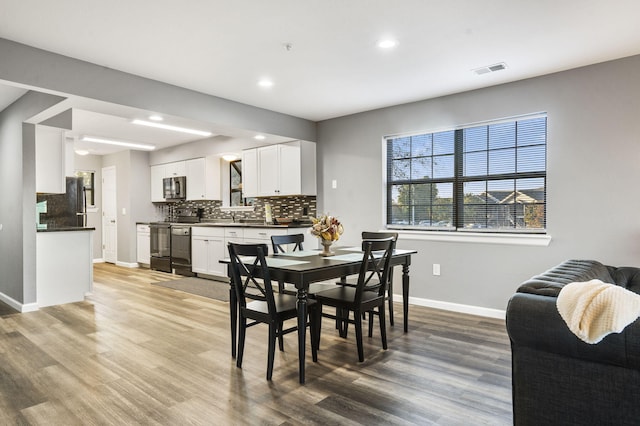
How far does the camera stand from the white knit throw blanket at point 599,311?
1333 mm

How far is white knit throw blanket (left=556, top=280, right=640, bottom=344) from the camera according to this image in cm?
133

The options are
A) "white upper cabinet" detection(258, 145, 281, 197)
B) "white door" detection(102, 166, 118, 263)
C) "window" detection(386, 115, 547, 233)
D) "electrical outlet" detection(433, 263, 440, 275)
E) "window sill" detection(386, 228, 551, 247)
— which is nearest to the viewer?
"window sill" detection(386, 228, 551, 247)

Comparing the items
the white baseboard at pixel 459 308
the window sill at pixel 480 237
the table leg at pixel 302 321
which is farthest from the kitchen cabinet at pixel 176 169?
the table leg at pixel 302 321

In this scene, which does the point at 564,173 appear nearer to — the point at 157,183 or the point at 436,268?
the point at 436,268

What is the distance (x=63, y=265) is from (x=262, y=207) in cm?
298

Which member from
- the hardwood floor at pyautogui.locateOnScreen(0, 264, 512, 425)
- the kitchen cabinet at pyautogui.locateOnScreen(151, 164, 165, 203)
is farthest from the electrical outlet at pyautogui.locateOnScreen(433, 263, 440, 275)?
the kitchen cabinet at pyautogui.locateOnScreen(151, 164, 165, 203)

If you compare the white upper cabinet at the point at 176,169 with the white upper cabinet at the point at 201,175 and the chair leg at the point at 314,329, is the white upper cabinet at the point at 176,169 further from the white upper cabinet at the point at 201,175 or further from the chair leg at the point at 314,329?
the chair leg at the point at 314,329

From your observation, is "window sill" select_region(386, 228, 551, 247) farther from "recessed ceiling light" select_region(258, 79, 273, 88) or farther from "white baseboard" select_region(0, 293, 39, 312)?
"white baseboard" select_region(0, 293, 39, 312)

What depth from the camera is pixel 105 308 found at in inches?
183

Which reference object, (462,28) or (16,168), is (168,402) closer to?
(462,28)

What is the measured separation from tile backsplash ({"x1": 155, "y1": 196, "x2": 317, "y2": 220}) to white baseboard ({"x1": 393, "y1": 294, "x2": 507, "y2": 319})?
1.98m

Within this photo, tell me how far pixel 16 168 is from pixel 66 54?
6.61ft

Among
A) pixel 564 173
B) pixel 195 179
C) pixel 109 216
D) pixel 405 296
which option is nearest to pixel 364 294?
pixel 405 296

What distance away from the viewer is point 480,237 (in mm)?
4285
